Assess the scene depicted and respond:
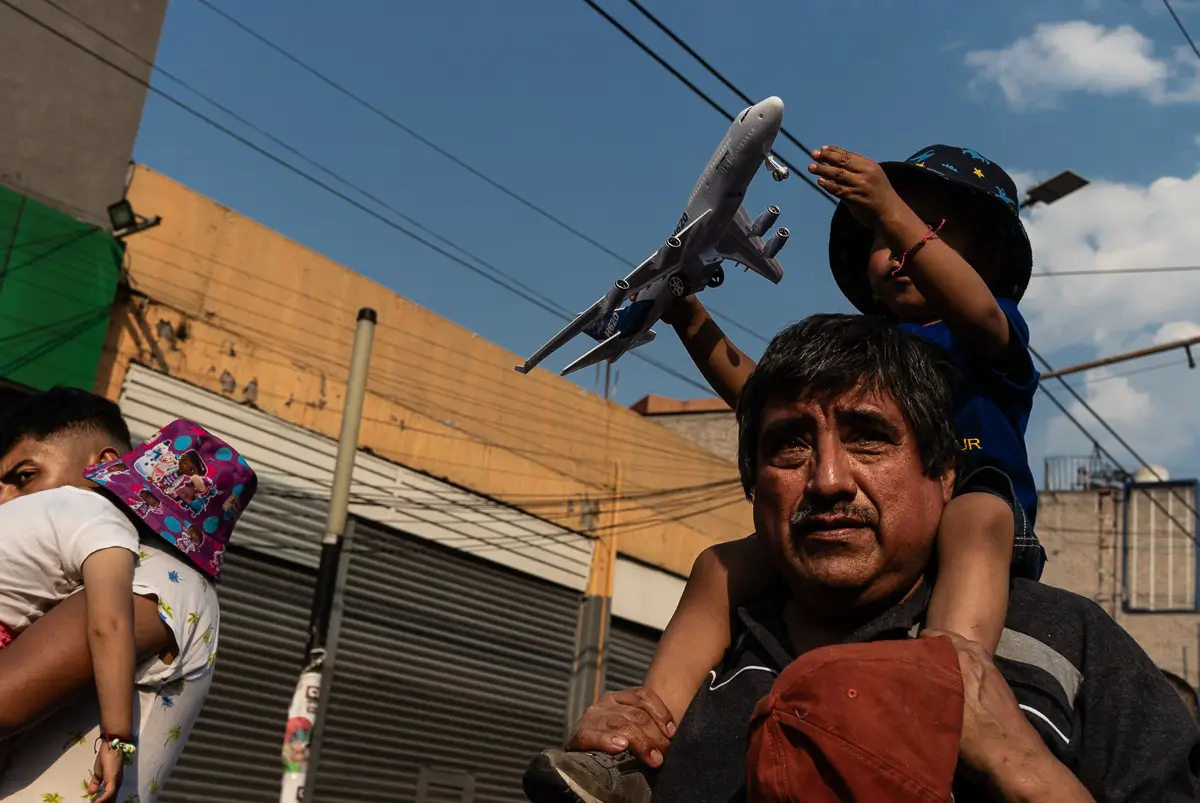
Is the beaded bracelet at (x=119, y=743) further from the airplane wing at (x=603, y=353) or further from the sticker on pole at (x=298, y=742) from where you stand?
the sticker on pole at (x=298, y=742)

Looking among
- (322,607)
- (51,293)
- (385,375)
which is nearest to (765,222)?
(322,607)

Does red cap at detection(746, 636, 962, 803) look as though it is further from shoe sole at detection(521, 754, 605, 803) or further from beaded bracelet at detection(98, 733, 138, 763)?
beaded bracelet at detection(98, 733, 138, 763)

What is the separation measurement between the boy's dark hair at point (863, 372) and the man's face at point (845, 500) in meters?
0.02

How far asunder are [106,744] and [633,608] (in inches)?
524

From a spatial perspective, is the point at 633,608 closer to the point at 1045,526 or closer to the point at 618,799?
the point at 618,799

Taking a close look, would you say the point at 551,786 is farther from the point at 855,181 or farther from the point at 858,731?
the point at 855,181

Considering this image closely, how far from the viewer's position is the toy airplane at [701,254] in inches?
109

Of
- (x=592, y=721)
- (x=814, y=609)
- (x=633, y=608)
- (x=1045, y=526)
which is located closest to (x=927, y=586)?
(x=814, y=609)

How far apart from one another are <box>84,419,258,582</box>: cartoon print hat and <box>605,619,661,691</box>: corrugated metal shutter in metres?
12.5

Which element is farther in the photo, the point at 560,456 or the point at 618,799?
the point at 560,456

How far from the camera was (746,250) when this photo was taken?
11.5 feet

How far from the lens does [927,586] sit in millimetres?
1934

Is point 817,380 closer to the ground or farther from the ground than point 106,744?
farther from the ground

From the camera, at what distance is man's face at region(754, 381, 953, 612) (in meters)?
1.81
